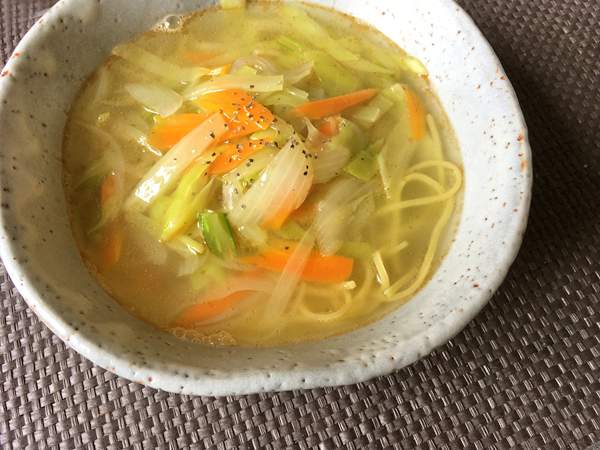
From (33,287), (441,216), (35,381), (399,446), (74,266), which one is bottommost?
(399,446)

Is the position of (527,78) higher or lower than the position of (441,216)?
higher

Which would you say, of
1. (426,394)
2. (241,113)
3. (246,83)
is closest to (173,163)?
(241,113)

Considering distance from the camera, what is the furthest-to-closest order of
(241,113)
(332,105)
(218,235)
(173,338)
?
(332,105) → (241,113) → (218,235) → (173,338)

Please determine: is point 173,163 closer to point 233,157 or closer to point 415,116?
point 233,157

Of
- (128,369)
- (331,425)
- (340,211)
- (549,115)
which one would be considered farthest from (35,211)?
(549,115)

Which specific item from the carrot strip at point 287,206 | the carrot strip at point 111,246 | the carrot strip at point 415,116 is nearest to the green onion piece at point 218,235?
the carrot strip at point 287,206

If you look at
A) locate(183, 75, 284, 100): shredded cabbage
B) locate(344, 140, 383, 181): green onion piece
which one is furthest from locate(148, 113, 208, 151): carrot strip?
locate(344, 140, 383, 181): green onion piece

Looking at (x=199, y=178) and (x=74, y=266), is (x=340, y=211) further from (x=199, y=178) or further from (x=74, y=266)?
(x=74, y=266)

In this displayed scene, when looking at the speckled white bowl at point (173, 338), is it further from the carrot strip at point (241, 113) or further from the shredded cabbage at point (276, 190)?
the carrot strip at point (241, 113)
